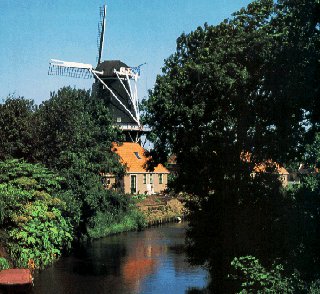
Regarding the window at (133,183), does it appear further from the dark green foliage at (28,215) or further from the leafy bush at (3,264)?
the leafy bush at (3,264)

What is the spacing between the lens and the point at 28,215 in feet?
101

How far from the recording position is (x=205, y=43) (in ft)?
95.1

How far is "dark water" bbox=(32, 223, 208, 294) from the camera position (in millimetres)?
29078

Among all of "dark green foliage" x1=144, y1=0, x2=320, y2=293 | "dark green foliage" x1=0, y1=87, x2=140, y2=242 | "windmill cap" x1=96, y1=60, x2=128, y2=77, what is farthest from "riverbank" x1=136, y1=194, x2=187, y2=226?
"dark green foliage" x1=144, y1=0, x2=320, y2=293

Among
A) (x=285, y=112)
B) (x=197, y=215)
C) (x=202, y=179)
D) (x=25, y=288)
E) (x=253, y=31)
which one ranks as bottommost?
(x=25, y=288)

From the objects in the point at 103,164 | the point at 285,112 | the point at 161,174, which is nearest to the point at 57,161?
the point at 103,164

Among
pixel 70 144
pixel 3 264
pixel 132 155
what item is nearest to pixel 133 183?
pixel 132 155

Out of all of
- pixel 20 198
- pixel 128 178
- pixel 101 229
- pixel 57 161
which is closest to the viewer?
pixel 20 198

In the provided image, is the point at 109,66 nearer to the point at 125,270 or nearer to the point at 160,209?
the point at 160,209

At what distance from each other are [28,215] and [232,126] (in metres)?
13.0

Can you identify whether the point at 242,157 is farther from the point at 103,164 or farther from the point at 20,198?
the point at 103,164

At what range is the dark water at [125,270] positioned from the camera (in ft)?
95.4

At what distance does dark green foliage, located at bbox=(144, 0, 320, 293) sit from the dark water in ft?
9.98

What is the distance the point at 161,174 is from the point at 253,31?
5488 cm
